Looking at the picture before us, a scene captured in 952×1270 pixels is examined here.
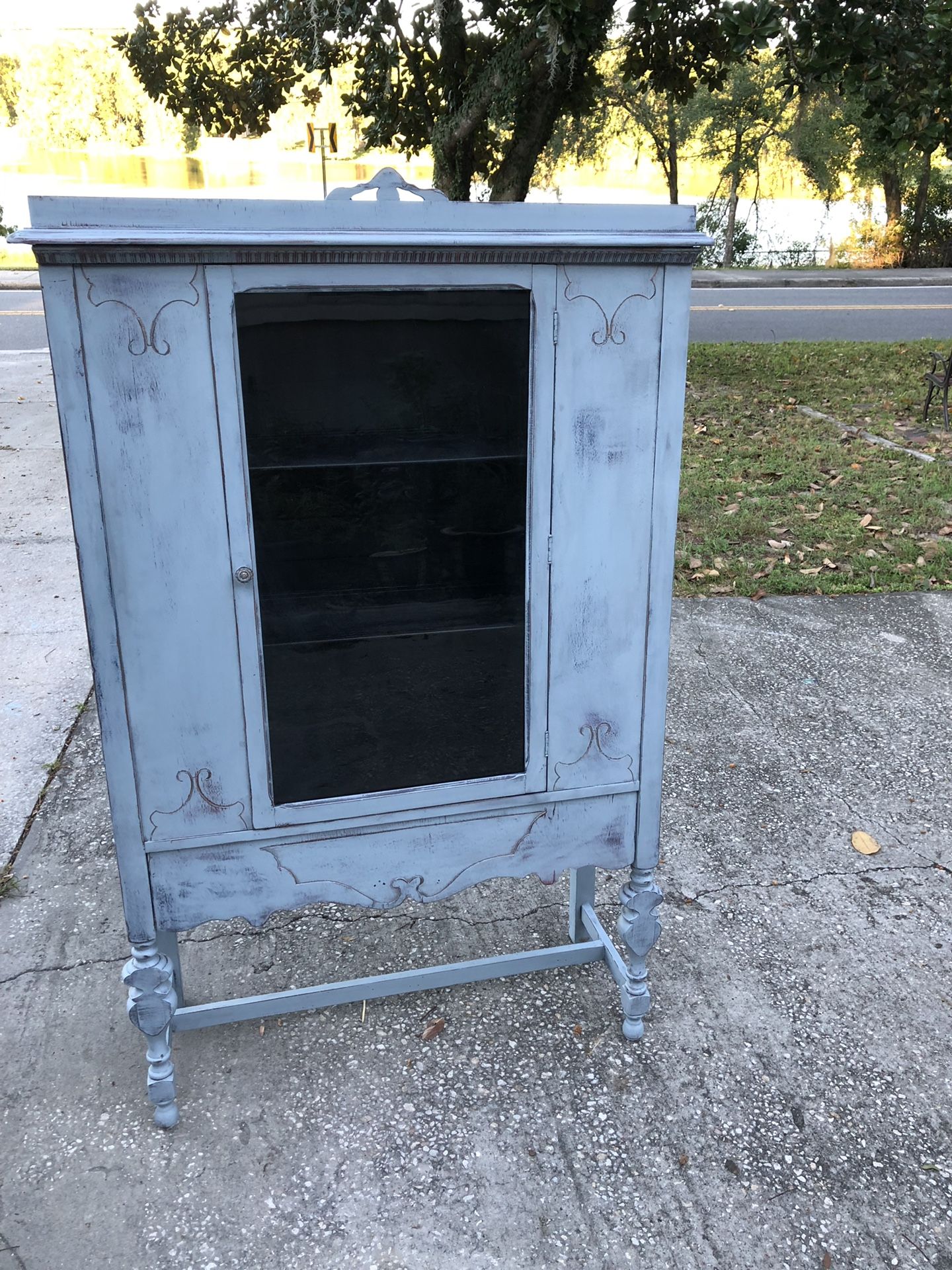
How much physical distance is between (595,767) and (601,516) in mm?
648

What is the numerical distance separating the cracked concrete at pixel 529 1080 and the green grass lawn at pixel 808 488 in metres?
2.50

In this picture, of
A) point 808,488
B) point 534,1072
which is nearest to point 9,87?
point 808,488

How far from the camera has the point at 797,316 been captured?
17.0m

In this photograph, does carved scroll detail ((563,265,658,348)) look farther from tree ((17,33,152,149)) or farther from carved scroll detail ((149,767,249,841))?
tree ((17,33,152,149))

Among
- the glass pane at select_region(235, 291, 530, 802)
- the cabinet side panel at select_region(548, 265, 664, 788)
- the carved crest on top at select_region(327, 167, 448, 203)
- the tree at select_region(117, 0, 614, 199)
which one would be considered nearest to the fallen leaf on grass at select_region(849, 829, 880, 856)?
the cabinet side panel at select_region(548, 265, 664, 788)

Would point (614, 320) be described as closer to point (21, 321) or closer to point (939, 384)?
point (939, 384)

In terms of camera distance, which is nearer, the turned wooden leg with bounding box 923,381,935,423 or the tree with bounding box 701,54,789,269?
the turned wooden leg with bounding box 923,381,935,423

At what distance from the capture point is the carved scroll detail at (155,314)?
1886 millimetres

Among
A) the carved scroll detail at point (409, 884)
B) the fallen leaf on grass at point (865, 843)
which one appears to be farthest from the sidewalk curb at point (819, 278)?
the carved scroll detail at point (409, 884)

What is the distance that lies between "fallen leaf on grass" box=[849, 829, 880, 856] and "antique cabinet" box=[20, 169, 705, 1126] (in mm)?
1317

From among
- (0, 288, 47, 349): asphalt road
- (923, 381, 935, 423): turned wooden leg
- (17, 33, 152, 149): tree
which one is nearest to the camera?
(923, 381, 935, 423): turned wooden leg

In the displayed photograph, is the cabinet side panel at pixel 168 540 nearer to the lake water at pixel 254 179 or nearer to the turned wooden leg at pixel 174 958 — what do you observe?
the turned wooden leg at pixel 174 958

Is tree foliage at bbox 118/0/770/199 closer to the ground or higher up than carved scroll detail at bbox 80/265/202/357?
higher up

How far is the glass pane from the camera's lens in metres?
2.04
